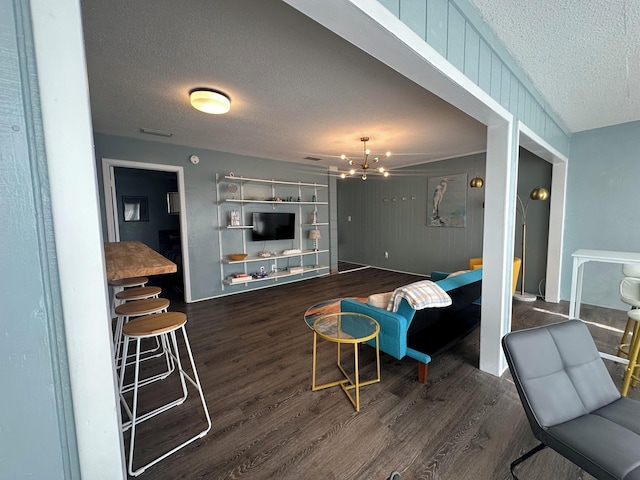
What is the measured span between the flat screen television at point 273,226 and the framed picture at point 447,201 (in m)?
3.04

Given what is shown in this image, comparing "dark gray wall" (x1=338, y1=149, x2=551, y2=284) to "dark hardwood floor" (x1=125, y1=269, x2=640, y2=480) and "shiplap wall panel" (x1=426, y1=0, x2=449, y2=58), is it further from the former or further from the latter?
"shiplap wall panel" (x1=426, y1=0, x2=449, y2=58)

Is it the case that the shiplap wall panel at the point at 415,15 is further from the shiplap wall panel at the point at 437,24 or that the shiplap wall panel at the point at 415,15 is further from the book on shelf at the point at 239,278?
the book on shelf at the point at 239,278

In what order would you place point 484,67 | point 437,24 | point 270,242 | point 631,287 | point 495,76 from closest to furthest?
point 437,24 → point 484,67 → point 495,76 → point 631,287 → point 270,242

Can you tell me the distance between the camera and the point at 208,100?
231 centimetres

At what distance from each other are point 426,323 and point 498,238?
3.14ft

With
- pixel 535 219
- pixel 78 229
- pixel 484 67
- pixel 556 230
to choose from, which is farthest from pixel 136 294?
pixel 535 219

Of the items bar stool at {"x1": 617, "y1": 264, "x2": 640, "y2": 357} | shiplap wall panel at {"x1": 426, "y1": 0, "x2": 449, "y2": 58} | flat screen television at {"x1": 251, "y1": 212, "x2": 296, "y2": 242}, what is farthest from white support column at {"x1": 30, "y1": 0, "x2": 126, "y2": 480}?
flat screen television at {"x1": 251, "y1": 212, "x2": 296, "y2": 242}

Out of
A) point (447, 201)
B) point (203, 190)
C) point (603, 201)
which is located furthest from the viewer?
point (447, 201)

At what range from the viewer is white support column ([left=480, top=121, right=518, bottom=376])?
2082mm

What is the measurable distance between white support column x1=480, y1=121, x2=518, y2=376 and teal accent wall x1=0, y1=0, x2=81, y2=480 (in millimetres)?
2547

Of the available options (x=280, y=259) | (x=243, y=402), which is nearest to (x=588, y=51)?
(x=243, y=402)

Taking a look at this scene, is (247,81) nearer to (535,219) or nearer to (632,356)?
(632,356)

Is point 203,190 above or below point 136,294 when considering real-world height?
above

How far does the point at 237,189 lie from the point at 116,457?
4.40 metres
